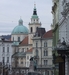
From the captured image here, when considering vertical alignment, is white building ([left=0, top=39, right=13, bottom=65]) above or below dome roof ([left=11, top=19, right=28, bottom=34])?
below

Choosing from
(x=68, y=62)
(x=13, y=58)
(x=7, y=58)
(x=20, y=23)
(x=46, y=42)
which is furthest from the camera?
(x=20, y=23)

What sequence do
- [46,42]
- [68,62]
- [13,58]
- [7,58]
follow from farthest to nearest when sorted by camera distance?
[13,58], [7,58], [46,42], [68,62]

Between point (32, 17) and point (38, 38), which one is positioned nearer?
point (38, 38)

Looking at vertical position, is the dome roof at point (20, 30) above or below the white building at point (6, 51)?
above

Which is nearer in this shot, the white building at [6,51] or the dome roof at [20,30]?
the white building at [6,51]

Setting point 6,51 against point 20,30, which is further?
point 20,30

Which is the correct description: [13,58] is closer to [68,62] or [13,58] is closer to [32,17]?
[32,17]

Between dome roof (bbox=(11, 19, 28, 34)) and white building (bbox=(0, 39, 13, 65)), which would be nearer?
white building (bbox=(0, 39, 13, 65))

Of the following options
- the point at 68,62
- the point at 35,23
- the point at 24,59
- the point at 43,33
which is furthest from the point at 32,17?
the point at 68,62

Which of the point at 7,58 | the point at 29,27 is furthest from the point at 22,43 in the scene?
the point at 7,58

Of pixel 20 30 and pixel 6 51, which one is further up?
pixel 20 30

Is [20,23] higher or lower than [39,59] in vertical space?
higher

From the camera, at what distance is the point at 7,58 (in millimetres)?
149875

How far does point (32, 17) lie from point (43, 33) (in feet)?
95.9
